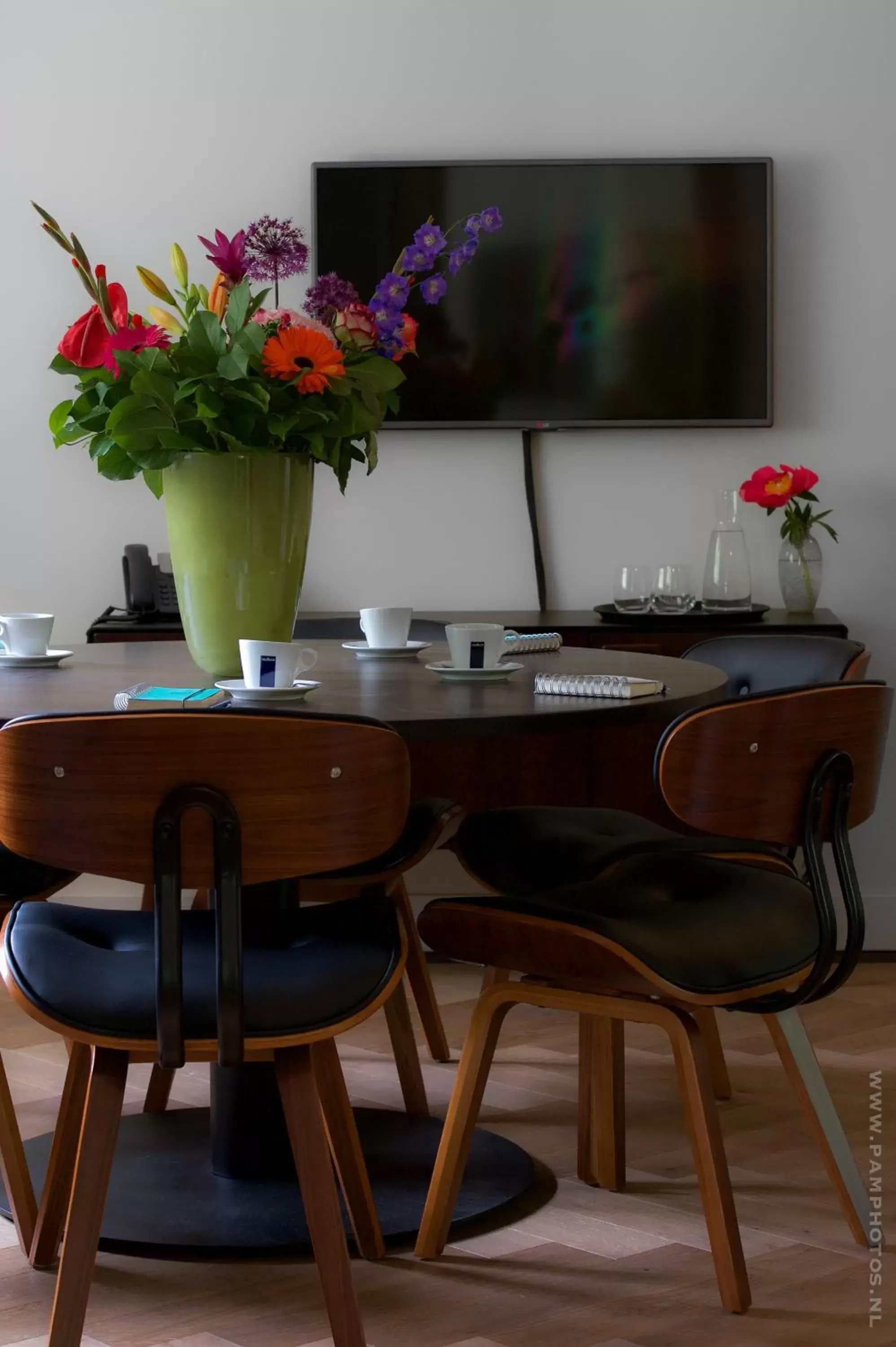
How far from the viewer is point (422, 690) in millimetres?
1993

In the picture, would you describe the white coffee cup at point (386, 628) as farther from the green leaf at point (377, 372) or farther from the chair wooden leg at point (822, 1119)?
the chair wooden leg at point (822, 1119)

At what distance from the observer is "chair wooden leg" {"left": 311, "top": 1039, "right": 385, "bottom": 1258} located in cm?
200

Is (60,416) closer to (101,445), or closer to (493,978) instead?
(101,445)

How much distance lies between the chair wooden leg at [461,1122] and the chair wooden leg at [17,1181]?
1.74ft

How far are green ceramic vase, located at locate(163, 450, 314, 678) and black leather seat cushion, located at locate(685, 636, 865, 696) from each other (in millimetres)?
816

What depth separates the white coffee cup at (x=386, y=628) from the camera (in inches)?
96.9

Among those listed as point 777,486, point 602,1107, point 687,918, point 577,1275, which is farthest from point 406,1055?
point 777,486

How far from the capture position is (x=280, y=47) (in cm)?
393

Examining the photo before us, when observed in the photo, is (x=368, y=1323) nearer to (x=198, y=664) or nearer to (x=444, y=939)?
(x=444, y=939)

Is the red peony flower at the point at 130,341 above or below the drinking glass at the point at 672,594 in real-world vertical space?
above

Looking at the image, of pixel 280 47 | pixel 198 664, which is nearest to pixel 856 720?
pixel 198 664

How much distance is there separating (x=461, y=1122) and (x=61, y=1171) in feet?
1.78

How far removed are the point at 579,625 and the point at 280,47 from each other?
1.70 metres

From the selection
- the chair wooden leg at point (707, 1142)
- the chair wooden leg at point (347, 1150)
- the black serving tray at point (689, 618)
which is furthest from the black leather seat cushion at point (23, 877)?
the black serving tray at point (689, 618)
